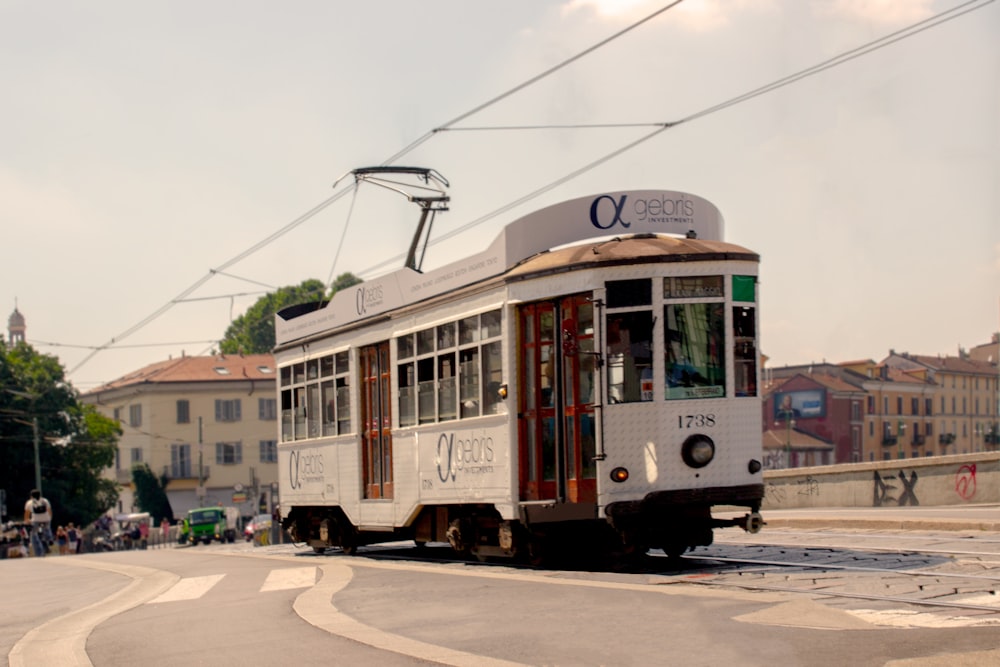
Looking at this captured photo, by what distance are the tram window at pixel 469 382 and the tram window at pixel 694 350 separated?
279 cm

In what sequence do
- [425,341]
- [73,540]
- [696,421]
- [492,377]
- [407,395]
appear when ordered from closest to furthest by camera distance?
[696,421]
[492,377]
[425,341]
[407,395]
[73,540]

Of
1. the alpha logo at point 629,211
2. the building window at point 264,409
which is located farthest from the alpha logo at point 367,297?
the building window at point 264,409

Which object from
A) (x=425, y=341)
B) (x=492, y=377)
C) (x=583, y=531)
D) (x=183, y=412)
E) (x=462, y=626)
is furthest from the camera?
(x=183, y=412)

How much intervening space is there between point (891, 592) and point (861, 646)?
2752 mm

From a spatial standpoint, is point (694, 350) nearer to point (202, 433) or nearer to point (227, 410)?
point (202, 433)

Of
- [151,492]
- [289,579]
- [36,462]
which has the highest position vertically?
[289,579]

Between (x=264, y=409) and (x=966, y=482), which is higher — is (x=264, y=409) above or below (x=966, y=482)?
above

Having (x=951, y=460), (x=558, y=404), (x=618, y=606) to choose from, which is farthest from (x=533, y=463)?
(x=951, y=460)

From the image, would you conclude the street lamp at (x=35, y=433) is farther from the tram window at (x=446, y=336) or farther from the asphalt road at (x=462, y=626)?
the asphalt road at (x=462, y=626)

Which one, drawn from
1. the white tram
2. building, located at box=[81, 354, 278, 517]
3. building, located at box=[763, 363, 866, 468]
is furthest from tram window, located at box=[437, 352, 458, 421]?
building, located at box=[763, 363, 866, 468]

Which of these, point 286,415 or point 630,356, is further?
point 286,415

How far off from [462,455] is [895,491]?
14.3 metres

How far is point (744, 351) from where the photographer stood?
14.4m

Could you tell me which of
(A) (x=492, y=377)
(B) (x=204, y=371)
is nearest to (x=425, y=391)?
(A) (x=492, y=377)
